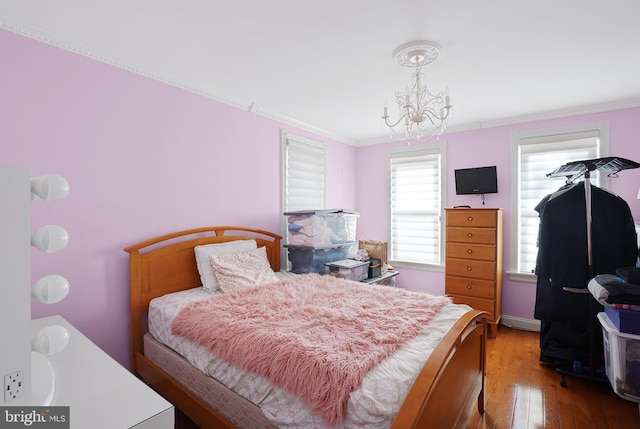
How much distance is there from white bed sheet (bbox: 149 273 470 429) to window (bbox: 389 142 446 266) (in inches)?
88.9

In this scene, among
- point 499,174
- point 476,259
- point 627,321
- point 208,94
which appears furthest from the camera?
point 499,174

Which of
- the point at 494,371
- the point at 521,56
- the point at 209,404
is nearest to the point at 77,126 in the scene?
the point at 209,404

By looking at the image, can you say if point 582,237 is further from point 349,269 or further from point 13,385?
point 13,385

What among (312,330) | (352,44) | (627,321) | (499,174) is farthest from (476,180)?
(312,330)

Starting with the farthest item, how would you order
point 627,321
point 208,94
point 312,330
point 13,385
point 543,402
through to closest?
point 208,94
point 543,402
point 627,321
point 312,330
point 13,385

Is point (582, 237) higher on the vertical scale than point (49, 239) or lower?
lower

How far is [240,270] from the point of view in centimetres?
255

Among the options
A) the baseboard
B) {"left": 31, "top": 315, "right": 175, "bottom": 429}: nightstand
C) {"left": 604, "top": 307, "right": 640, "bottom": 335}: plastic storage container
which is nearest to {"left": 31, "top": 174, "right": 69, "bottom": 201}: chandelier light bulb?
{"left": 31, "top": 315, "right": 175, "bottom": 429}: nightstand

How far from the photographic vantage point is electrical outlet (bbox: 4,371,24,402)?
0.71 meters

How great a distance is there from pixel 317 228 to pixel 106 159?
73.3 inches

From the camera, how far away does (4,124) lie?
5.78 ft

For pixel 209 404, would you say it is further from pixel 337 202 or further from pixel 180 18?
pixel 337 202

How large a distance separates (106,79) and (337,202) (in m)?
2.94

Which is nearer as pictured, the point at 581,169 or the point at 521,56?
the point at 521,56
